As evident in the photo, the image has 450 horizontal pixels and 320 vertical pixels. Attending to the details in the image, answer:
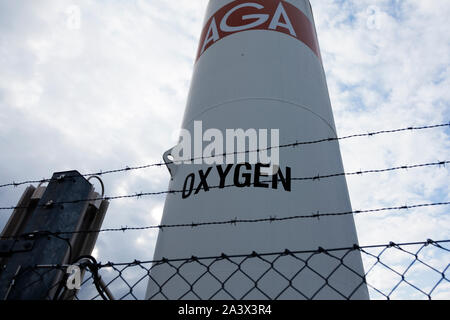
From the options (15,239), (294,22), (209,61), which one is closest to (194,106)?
(209,61)

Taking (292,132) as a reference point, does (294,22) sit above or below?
above

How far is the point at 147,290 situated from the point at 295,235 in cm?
185

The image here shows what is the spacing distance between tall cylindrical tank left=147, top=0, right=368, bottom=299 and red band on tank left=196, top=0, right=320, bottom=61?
0.07 ft

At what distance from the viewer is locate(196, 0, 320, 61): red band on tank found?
5.56 m

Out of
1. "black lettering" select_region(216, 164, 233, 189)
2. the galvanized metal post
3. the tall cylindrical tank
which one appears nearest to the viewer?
the galvanized metal post

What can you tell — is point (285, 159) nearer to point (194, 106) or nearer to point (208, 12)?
point (194, 106)

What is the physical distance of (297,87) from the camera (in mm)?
4746

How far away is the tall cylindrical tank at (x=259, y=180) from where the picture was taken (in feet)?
10.8

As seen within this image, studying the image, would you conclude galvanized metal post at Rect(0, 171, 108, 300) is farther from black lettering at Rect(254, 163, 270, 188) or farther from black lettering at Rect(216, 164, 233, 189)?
black lettering at Rect(254, 163, 270, 188)

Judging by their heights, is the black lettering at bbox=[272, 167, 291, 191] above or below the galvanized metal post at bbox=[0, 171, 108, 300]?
above

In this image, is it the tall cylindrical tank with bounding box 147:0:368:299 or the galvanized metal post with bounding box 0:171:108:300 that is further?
the tall cylindrical tank with bounding box 147:0:368:299

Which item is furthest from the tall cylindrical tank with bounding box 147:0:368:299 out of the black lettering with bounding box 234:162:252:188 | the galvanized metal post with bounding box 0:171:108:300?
the galvanized metal post with bounding box 0:171:108:300

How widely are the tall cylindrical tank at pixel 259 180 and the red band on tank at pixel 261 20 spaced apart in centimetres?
2

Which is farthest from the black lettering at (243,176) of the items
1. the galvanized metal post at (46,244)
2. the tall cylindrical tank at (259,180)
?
the galvanized metal post at (46,244)
